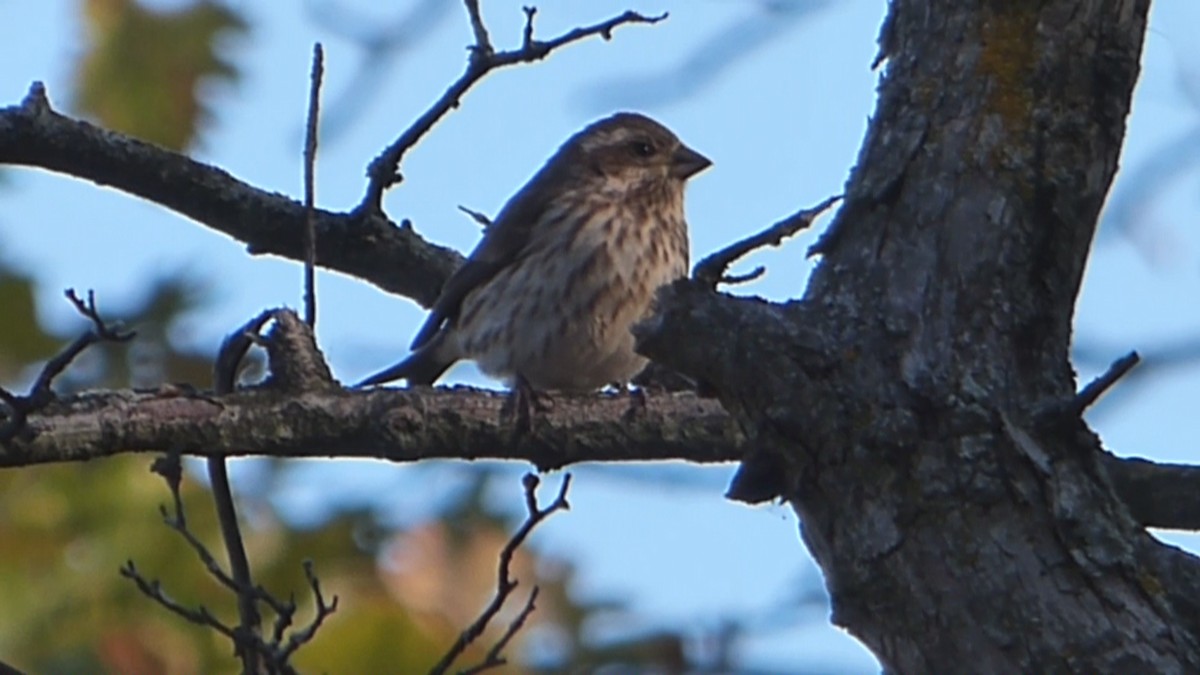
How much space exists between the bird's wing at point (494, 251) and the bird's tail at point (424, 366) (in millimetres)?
64

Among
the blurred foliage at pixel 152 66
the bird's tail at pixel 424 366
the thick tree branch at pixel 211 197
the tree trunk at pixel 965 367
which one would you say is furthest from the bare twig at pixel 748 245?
the blurred foliage at pixel 152 66

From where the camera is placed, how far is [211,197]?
547 cm

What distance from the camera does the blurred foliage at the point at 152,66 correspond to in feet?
26.5

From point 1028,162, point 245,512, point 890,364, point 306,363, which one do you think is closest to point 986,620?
point 890,364

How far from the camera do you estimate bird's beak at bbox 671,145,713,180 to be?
773 cm

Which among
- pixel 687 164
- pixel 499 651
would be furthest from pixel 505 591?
pixel 687 164

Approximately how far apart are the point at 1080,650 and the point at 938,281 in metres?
0.74

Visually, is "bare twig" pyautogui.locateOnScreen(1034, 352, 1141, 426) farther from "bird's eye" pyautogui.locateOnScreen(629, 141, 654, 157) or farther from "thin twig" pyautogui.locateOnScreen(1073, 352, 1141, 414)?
"bird's eye" pyautogui.locateOnScreen(629, 141, 654, 157)

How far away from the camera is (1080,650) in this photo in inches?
123

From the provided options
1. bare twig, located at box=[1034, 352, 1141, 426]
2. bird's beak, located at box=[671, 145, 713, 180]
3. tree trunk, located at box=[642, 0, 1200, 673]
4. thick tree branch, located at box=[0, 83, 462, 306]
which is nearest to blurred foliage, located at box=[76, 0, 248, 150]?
bird's beak, located at box=[671, 145, 713, 180]

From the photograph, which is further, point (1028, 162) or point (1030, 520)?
point (1028, 162)

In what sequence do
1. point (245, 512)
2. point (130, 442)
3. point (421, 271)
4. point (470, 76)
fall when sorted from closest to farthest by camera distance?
1. point (130, 442)
2. point (470, 76)
3. point (421, 271)
4. point (245, 512)

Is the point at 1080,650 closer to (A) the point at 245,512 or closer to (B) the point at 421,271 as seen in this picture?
(B) the point at 421,271

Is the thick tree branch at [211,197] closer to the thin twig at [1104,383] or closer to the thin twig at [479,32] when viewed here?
the thin twig at [479,32]
